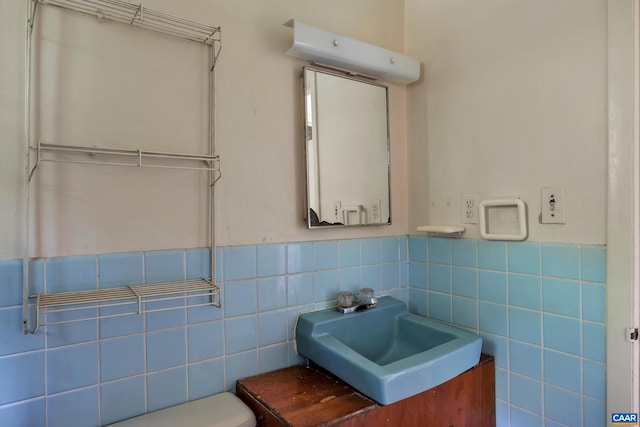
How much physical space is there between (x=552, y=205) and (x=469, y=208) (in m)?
0.31

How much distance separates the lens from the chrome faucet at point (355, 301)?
140 cm

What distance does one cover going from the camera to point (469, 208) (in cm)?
146

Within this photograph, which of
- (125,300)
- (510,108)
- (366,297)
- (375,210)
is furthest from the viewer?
(375,210)

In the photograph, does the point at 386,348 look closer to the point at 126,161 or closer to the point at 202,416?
the point at 202,416

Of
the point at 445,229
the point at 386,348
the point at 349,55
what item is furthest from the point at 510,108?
the point at 386,348

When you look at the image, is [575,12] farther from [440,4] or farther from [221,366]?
[221,366]

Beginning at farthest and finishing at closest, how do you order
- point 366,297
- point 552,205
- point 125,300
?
point 366,297 → point 552,205 → point 125,300

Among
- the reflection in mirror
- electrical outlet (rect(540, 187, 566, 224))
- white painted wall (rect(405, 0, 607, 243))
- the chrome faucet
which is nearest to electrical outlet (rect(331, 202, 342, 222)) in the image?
the reflection in mirror

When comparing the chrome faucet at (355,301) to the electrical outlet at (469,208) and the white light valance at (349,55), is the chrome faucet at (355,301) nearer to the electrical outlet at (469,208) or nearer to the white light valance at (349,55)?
the electrical outlet at (469,208)

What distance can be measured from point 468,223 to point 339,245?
53 cm

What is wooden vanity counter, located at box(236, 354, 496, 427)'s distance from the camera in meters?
0.99

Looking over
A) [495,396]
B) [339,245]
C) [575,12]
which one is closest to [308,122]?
[339,245]

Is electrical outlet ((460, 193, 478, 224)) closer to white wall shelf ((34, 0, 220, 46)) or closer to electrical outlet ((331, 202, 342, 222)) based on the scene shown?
electrical outlet ((331, 202, 342, 222))

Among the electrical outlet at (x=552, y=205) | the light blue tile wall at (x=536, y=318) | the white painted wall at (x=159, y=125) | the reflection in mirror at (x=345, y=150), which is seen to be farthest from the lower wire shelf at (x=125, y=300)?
the electrical outlet at (x=552, y=205)
